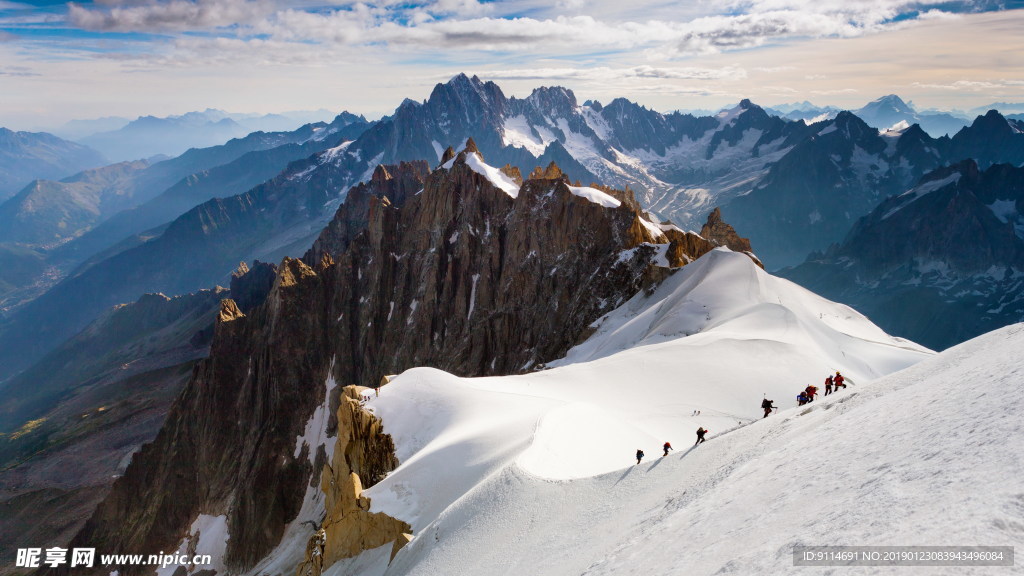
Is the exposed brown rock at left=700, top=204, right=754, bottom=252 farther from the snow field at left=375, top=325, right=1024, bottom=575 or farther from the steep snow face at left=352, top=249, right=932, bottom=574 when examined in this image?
the snow field at left=375, top=325, right=1024, bottom=575

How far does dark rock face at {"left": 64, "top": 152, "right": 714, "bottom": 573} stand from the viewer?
8675cm

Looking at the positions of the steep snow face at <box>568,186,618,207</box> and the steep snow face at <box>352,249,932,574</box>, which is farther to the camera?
the steep snow face at <box>568,186,618,207</box>

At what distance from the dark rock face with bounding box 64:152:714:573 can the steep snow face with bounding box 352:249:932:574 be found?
2534 cm

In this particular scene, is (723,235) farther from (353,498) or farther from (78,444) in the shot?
(78,444)

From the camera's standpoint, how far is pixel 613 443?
29906mm

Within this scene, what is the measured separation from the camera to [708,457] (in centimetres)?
2089

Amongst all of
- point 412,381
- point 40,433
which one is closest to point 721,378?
point 412,381

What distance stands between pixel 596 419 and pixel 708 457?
1265cm

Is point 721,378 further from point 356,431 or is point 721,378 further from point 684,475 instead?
point 356,431

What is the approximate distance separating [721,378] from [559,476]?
771 inches

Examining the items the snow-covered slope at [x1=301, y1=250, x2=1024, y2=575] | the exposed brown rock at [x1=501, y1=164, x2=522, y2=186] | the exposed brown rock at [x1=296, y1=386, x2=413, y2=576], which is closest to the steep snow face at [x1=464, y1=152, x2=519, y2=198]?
the exposed brown rock at [x1=501, y1=164, x2=522, y2=186]

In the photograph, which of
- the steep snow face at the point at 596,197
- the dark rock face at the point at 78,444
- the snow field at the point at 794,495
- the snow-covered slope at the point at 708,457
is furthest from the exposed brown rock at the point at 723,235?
the dark rock face at the point at 78,444

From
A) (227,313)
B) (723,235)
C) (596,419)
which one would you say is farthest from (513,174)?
(596,419)

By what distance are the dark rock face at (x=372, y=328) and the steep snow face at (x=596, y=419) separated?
2534 centimetres
